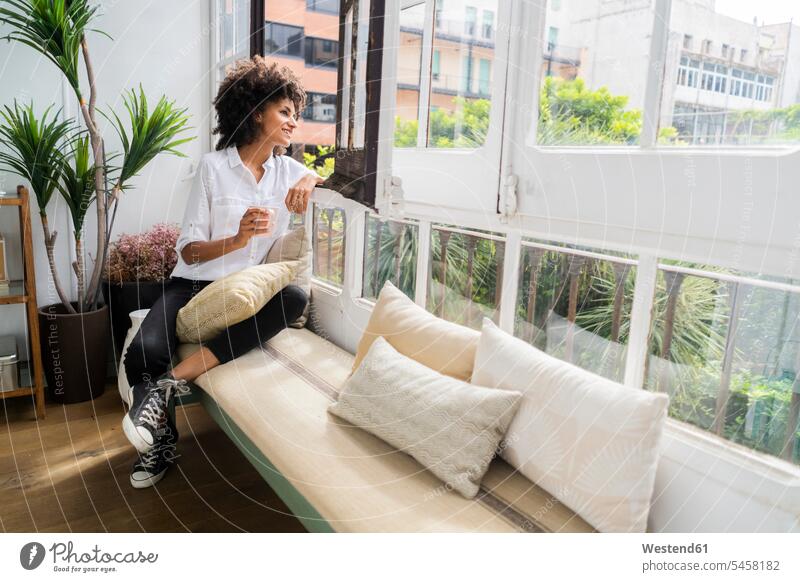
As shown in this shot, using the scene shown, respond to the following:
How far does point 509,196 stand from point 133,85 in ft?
6.95

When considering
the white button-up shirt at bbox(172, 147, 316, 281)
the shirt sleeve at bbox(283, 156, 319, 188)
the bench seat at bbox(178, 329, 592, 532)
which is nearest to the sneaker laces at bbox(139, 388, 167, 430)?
the bench seat at bbox(178, 329, 592, 532)

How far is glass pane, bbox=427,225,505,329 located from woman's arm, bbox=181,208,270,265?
1.97 feet

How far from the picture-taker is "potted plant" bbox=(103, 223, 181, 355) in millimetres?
2758

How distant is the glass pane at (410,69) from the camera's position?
1.82 meters

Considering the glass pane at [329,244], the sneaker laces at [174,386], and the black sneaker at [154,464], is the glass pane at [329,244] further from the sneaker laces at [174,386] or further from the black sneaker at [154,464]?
the black sneaker at [154,464]

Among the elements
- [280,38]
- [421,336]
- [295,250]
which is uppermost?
[280,38]

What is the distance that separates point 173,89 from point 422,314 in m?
2.02

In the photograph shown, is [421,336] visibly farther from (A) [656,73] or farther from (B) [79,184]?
(B) [79,184]

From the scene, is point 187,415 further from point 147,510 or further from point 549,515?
point 549,515

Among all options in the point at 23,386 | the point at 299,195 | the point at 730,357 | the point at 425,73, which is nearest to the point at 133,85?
the point at 299,195

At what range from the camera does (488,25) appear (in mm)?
1609

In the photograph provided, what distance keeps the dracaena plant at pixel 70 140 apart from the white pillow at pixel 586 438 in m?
1.86

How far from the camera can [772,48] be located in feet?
3.66
